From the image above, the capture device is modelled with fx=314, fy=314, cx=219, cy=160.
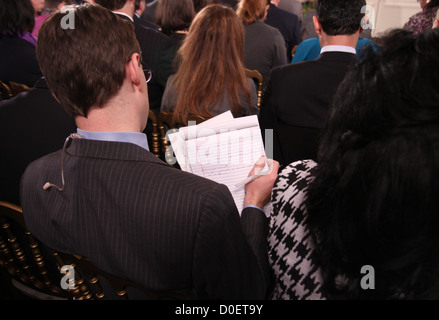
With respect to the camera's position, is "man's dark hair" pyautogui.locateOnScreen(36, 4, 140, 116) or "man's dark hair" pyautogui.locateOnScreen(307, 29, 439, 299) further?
"man's dark hair" pyautogui.locateOnScreen(36, 4, 140, 116)

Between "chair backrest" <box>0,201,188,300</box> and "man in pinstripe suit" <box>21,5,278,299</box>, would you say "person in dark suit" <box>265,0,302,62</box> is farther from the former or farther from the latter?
"chair backrest" <box>0,201,188,300</box>

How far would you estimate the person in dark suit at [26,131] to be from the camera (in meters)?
1.25

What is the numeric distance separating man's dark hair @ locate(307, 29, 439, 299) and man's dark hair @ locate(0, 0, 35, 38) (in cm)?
227

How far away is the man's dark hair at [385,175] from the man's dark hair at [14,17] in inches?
89.6

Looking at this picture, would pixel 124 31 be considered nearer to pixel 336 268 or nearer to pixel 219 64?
pixel 336 268

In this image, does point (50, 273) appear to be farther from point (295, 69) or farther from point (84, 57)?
point (295, 69)

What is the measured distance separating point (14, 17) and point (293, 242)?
233cm

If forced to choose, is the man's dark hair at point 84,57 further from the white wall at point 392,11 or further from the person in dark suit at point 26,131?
the white wall at point 392,11

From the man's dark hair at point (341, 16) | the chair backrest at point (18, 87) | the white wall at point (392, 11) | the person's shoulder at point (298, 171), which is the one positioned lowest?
the person's shoulder at point (298, 171)

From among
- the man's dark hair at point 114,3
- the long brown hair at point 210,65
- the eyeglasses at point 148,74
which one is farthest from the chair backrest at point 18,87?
the eyeglasses at point 148,74

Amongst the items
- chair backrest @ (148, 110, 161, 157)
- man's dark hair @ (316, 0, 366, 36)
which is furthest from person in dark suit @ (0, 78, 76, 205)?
man's dark hair @ (316, 0, 366, 36)

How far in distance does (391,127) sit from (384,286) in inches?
13.0

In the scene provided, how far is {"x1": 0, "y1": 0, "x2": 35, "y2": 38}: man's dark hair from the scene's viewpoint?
206cm
